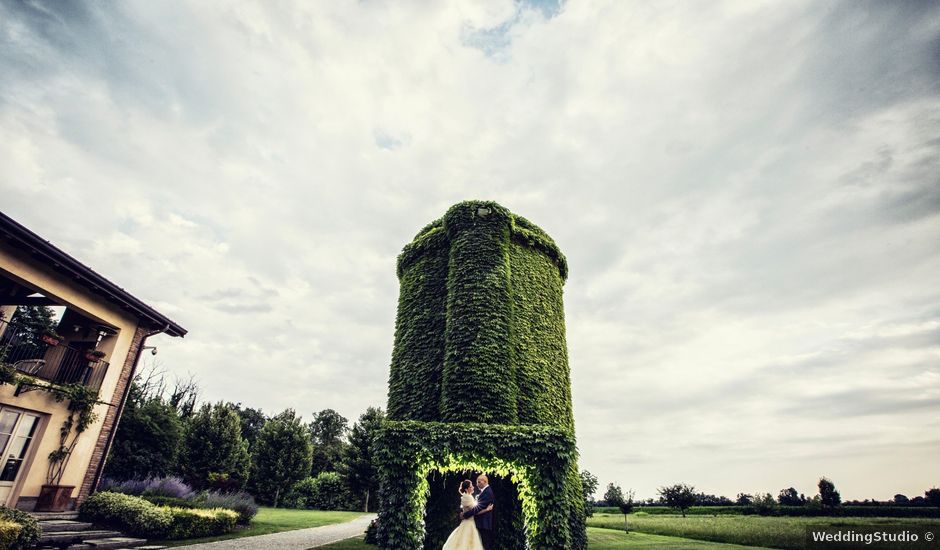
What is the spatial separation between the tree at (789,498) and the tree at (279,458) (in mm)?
A: 58058

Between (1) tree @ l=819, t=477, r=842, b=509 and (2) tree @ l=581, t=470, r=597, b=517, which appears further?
(1) tree @ l=819, t=477, r=842, b=509

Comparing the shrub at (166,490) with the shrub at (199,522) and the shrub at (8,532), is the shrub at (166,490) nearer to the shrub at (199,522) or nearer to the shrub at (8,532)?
the shrub at (199,522)

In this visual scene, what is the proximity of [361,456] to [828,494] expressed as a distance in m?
52.2

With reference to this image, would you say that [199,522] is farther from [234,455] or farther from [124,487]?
[234,455]

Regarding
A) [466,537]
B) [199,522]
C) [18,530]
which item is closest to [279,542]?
[199,522]

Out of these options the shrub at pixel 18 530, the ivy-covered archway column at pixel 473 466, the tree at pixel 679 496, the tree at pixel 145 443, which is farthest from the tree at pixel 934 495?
the tree at pixel 145 443

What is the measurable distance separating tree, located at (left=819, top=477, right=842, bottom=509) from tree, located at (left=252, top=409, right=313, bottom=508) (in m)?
56.1

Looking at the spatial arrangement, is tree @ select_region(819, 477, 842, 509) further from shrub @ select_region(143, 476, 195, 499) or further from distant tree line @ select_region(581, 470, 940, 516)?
shrub @ select_region(143, 476, 195, 499)

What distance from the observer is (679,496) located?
1478 inches

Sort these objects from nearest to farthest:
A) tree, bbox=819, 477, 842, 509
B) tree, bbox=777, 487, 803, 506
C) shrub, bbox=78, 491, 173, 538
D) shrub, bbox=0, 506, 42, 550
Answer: shrub, bbox=0, 506, 42, 550, shrub, bbox=78, 491, 173, 538, tree, bbox=819, 477, 842, 509, tree, bbox=777, 487, 803, 506

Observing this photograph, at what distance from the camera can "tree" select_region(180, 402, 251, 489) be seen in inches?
1077

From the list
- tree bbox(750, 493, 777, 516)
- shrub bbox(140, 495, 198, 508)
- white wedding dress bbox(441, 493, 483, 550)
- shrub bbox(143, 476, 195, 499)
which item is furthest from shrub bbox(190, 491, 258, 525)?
tree bbox(750, 493, 777, 516)

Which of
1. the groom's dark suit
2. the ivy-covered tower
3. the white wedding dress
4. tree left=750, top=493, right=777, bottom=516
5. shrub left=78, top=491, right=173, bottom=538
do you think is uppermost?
the ivy-covered tower

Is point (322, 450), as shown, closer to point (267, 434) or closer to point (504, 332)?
point (267, 434)
